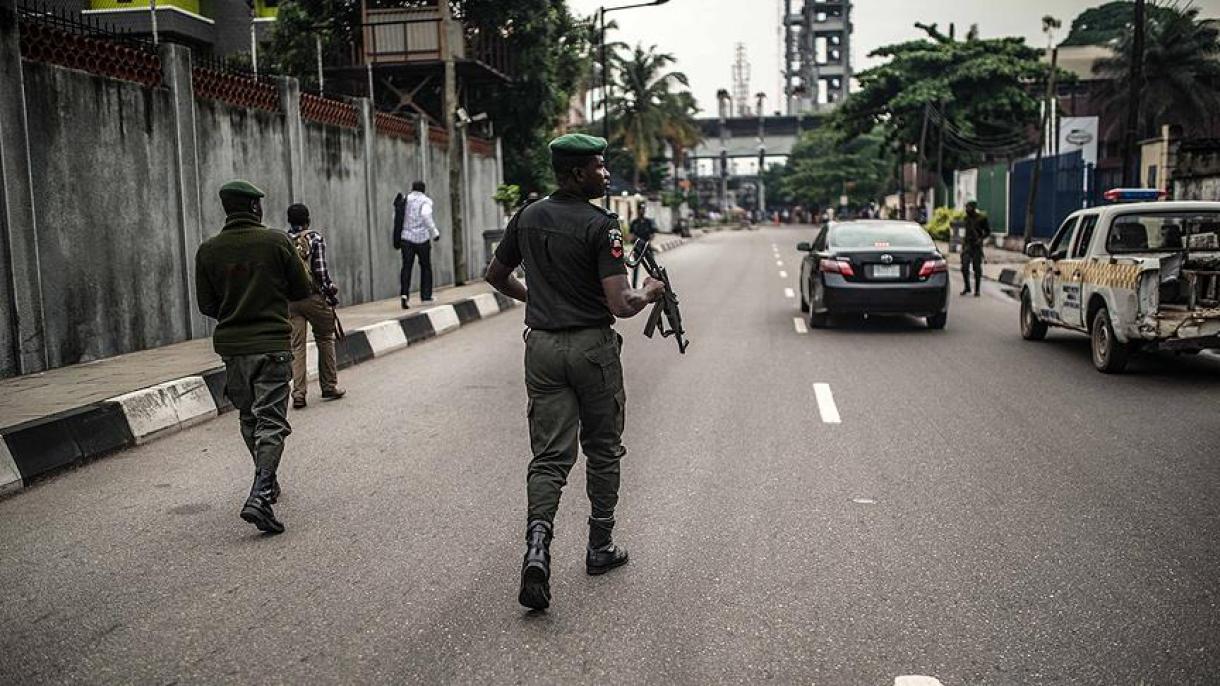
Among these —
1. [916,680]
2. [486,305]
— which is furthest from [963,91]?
[916,680]

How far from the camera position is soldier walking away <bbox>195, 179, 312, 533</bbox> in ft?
19.1

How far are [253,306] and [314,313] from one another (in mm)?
3574

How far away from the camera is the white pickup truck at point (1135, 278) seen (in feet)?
32.3

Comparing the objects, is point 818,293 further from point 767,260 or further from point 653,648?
point 767,260

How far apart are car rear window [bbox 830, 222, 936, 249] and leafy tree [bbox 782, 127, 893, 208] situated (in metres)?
89.0

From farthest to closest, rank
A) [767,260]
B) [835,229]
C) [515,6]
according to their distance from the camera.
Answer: [767,260], [515,6], [835,229]

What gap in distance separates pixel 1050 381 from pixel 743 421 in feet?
11.4

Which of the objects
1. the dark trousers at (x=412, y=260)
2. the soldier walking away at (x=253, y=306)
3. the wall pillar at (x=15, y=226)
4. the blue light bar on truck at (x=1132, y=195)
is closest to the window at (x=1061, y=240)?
the blue light bar on truck at (x=1132, y=195)

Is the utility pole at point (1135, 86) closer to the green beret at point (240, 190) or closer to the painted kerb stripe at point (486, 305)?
the painted kerb stripe at point (486, 305)

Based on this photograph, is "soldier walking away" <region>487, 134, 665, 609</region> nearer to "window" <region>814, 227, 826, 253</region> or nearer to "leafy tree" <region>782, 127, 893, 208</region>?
"window" <region>814, 227, 826, 253</region>

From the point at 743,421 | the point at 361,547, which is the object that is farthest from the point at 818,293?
the point at 361,547

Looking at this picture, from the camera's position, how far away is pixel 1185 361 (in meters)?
11.6

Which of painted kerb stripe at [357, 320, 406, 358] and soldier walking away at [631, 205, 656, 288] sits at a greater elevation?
soldier walking away at [631, 205, 656, 288]

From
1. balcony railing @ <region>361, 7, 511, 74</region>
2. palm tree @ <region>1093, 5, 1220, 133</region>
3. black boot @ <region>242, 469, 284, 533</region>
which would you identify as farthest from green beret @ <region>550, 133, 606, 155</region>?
palm tree @ <region>1093, 5, 1220, 133</region>
